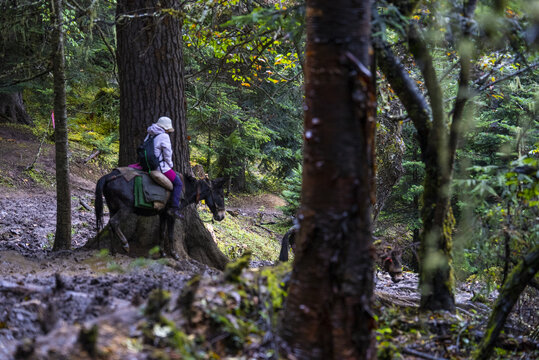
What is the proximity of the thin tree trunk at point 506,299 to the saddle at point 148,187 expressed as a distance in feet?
20.1

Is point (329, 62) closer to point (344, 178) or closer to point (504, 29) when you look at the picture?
point (344, 178)

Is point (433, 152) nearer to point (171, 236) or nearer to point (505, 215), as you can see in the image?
point (505, 215)

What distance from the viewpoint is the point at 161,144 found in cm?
802

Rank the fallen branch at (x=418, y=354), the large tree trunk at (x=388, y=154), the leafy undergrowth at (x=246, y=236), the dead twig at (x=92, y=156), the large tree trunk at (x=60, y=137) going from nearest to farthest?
1. the fallen branch at (x=418, y=354)
2. the large tree trunk at (x=60, y=137)
3. the large tree trunk at (x=388, y=154)
4. the leafy undergrowth at (x=246, y=236)
5. the dead twig at (x=92, y=156)

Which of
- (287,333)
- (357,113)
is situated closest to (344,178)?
(357,113)

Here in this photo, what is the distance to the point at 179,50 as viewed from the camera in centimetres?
869

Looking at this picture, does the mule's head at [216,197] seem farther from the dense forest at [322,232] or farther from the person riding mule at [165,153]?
the person riding mule at [165,153]

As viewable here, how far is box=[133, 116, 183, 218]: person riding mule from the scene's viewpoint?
26.2 ft

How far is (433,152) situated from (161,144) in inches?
197

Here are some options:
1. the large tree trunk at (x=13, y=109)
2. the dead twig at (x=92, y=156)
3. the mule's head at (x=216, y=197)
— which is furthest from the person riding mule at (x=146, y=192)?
the large tree trunk at (x=13, y=109)

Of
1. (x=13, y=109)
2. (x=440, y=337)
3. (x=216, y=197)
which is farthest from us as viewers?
(x=13, y=109)

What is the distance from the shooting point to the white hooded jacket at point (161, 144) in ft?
26.2

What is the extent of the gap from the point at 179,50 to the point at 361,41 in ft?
21.1

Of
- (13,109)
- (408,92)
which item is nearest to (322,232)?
(408,92)
